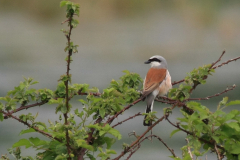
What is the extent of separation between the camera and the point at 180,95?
6.68 feet

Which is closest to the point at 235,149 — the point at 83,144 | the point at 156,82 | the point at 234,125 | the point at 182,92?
the point at 234,125

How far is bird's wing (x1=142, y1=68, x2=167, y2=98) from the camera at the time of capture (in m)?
3.42

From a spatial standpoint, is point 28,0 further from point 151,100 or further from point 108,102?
point 108,102

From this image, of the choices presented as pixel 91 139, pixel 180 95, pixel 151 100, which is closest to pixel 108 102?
pixel 91 139

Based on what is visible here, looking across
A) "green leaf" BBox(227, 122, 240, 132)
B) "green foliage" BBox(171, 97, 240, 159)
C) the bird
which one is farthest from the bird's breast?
"green leaf" BBox(227, 122, 240, 132)

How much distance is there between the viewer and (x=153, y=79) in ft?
12.1

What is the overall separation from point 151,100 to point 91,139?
53.0 inches

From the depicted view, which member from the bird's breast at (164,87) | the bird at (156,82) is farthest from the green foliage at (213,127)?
the bird's breast at (164,87)

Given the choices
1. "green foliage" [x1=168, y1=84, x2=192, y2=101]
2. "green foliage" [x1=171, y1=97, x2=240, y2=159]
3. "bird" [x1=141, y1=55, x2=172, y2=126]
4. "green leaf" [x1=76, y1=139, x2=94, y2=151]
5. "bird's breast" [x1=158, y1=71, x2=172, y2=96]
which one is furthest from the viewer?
"bird's breast" [x1=158, y1=71, x2=172, y2=96]

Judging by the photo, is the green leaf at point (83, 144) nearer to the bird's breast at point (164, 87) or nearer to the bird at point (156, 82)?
the bird at point (156, 82)

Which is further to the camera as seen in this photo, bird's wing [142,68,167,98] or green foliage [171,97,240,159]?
bird's wing [142,68,167,98]

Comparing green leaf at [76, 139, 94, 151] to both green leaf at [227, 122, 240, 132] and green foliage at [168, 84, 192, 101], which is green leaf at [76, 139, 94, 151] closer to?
green foliage at [168, 84, 192, 101]

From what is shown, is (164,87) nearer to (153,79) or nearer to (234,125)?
(153,79)

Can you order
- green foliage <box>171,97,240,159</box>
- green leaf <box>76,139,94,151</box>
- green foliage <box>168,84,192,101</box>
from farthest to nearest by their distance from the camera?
green foliage <box>168,84,192,101</box>
green foliage <box>171,97,240,159</box>
green leaf <box>76,139,94,151</box>
